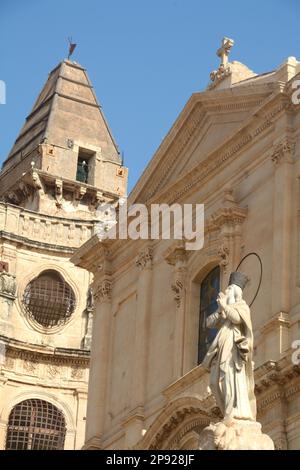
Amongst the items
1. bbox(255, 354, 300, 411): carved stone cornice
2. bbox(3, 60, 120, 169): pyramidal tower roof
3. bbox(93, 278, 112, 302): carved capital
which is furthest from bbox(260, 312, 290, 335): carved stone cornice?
bbox(3, 60, 120, 169): pyramidal tower roof

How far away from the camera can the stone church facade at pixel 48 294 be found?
43656mm

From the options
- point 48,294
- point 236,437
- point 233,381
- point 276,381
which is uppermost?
point 48,294

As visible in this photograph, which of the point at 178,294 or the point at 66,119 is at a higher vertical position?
the point at 66,119

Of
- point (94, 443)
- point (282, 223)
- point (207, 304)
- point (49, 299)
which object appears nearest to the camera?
point (282, 223)

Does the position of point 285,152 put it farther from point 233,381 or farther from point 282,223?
point 233,381

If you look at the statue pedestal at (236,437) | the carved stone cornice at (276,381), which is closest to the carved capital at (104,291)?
the carved stone cornice at (276,381)

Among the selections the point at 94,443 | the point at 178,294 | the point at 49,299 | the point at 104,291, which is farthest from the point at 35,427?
the point at 178,294

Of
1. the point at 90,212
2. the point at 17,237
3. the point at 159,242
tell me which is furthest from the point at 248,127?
the point at 90,212

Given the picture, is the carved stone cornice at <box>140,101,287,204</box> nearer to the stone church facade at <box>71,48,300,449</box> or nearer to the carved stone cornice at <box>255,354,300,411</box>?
the stone church facade at <box>71,48,300,449</box>

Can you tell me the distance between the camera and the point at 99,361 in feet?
112

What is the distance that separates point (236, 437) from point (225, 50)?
1702 centimetres

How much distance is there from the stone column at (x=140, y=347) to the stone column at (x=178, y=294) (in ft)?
4.48

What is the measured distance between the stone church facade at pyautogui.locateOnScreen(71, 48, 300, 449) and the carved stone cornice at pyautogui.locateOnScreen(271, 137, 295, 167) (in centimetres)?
3
